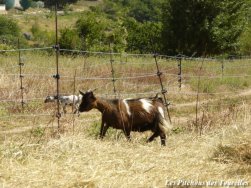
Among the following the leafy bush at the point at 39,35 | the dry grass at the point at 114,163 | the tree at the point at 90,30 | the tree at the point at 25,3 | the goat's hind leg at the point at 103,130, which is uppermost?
the tree at the point at 25,3

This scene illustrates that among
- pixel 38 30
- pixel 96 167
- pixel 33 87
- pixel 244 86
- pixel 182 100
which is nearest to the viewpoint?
pixel 96 167

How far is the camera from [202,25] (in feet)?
102

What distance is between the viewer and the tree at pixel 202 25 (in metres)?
31.1

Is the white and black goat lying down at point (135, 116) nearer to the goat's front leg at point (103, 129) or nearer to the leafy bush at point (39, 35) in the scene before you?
the goat's front leg at point (103, 129)

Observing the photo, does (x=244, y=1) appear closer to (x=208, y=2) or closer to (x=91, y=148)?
(x=208, y=2)

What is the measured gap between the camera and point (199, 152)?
267 inches

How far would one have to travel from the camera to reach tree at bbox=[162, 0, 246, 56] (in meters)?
31.1

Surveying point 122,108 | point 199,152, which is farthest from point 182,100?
point 199,152

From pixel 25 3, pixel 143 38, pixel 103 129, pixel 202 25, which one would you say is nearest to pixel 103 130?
pixel 103 129

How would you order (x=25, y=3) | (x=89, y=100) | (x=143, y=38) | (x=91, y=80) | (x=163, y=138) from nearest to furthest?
1. (x=163, y=138)
2. (x=89, y=100)
3. (x=91, y=80)
4. (x=143, y=38)
5. (x=25, y=3)

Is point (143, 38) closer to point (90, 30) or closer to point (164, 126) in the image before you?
point (90, 30)

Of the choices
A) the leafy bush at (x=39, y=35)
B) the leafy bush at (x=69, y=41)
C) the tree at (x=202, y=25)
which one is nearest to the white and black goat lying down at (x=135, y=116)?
the tree at (x=202, y=25)

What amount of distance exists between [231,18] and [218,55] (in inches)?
100

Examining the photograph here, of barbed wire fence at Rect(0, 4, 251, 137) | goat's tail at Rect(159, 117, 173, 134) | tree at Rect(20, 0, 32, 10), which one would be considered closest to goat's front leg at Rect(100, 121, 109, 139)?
goat's tail at Rect(159, 117, 173, 134)
